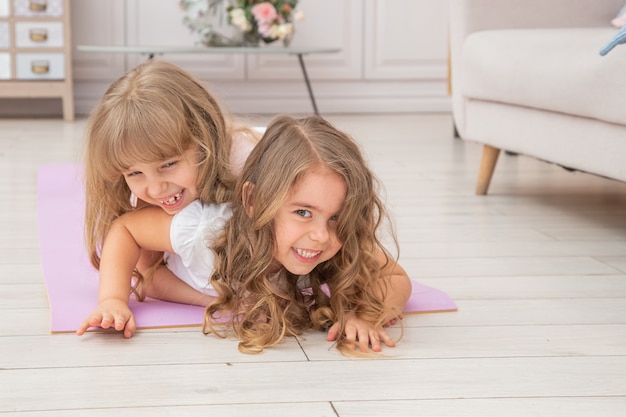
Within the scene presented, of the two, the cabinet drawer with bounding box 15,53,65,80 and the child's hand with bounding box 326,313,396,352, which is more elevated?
the cabinet drawer with bounding box 15,53,65,80

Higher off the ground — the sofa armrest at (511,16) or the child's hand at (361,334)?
the sofa armrest at (511,16)

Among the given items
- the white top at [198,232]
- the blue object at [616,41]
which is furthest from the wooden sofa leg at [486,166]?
the white top at [198,232]

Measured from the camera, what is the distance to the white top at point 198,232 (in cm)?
131

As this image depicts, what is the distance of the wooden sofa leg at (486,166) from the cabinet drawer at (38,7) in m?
2.48

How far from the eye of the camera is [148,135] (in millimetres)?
1266

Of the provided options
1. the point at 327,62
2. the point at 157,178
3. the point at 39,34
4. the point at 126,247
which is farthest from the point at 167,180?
the point at 327,62

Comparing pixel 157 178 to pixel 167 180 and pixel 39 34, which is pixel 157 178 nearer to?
pixel 167 180

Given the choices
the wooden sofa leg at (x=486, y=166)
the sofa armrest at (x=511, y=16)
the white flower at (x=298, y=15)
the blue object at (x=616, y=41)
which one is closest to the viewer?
the blue object at (x=616, y=41)

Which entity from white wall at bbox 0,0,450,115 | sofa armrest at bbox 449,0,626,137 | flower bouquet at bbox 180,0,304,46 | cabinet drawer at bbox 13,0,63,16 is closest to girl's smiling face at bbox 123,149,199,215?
sofa armrest at bbox 449,0,626,137

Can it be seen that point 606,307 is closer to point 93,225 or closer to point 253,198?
Result: point 253,198

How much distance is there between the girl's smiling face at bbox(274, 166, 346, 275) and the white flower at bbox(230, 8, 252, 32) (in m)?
3.18

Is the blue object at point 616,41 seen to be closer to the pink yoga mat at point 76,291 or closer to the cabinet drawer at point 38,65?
the pink yoga mat at point 76,291

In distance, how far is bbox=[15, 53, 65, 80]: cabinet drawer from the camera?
13.9 feet

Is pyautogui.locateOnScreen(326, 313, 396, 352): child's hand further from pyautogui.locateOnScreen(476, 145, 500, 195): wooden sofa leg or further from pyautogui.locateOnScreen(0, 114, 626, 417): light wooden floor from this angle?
pyautogui.locateOnScreen(476, 145, 500, 195): wooden sofa leg
